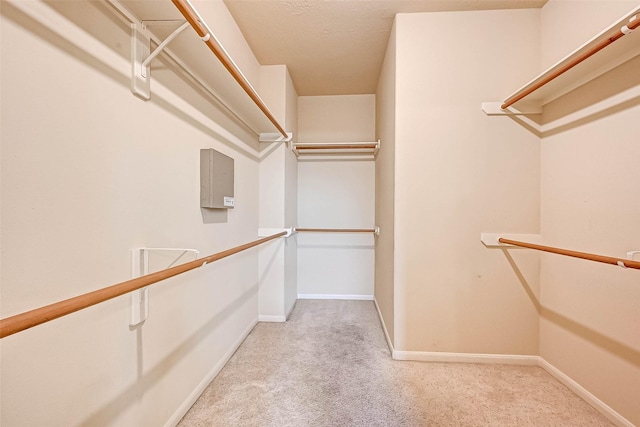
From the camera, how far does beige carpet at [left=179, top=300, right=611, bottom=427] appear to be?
4.45ft

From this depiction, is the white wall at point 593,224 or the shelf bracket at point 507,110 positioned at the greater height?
the shelf bracket at point 507,110

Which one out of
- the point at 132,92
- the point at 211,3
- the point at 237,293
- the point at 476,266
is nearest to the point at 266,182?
the point at 237,293

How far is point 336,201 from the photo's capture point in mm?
3354

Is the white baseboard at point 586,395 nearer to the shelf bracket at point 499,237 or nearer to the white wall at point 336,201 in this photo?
the shelf bracket at point 499,237

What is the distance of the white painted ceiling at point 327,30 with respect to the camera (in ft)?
6.02

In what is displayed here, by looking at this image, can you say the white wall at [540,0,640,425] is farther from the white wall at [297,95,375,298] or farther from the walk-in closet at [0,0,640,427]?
the white wall at [297,95,375,298]

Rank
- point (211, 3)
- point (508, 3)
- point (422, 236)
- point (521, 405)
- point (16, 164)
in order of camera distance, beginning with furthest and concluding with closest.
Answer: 1. point (422, 236)
2. point (508, 3)
3. point (211, 3)
4. point (521, 405)
5. point (16, 164)

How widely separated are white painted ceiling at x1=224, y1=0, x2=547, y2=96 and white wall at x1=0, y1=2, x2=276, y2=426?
3.49 feet

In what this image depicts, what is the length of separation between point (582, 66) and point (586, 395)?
71.7 inches

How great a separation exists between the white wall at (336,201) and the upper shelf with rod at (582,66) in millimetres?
1680

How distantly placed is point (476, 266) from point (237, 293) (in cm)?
182

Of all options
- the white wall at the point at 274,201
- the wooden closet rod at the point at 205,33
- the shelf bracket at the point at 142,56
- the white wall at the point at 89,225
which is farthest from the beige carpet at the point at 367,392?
the wooden closet rod at the point at 205,33

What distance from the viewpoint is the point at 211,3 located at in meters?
1.63

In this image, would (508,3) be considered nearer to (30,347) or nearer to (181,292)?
(181,292)
